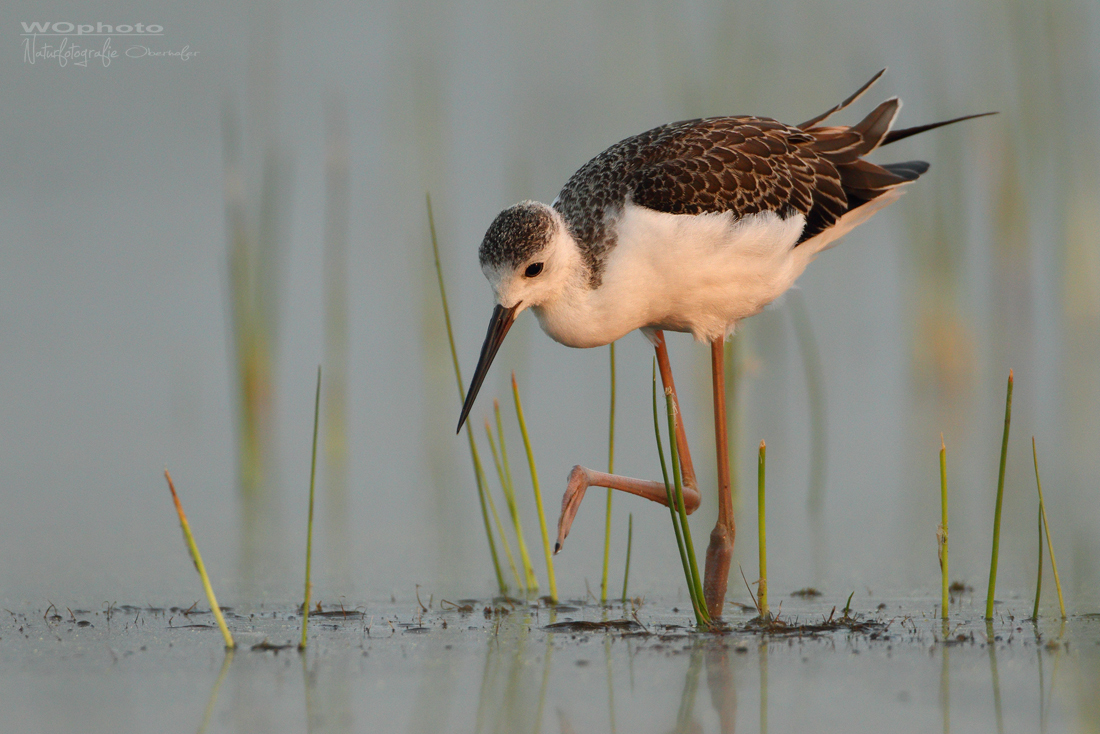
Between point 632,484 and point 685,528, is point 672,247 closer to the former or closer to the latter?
point 632,484

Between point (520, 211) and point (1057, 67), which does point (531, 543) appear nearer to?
point (520, 211)

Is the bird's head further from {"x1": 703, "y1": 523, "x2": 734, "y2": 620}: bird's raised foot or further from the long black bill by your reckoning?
{"x1": 703, "y1": 523, "x2": 734, "y2": 620}: bird's raised foot

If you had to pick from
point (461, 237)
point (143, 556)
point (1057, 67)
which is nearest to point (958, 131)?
point (1057, 67)

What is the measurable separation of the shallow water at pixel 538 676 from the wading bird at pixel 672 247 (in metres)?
0.96

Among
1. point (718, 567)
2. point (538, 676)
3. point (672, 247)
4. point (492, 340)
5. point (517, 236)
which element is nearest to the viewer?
point (538, 676)

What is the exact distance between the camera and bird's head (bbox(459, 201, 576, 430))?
16.7 feet

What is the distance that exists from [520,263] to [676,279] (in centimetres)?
82

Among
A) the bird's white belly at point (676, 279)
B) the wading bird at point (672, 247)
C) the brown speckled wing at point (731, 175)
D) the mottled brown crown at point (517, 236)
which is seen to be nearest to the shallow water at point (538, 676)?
the wading bird at point (672, 247)

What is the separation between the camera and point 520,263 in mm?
5094

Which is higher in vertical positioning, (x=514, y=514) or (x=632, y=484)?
(x=632, y=484)

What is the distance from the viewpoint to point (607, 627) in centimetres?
465

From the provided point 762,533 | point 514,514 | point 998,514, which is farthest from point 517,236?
point 998,514

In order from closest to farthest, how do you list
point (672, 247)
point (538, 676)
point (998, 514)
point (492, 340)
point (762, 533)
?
point (538, 676)
point (998, 514)
point (762, 533)
point (492, 340)
point (672, 247)

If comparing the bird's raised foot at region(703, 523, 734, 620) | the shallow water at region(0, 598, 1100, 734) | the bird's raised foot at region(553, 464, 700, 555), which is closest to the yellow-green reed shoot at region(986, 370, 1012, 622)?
the shallow water at region(0, 598, 1100, 734)
